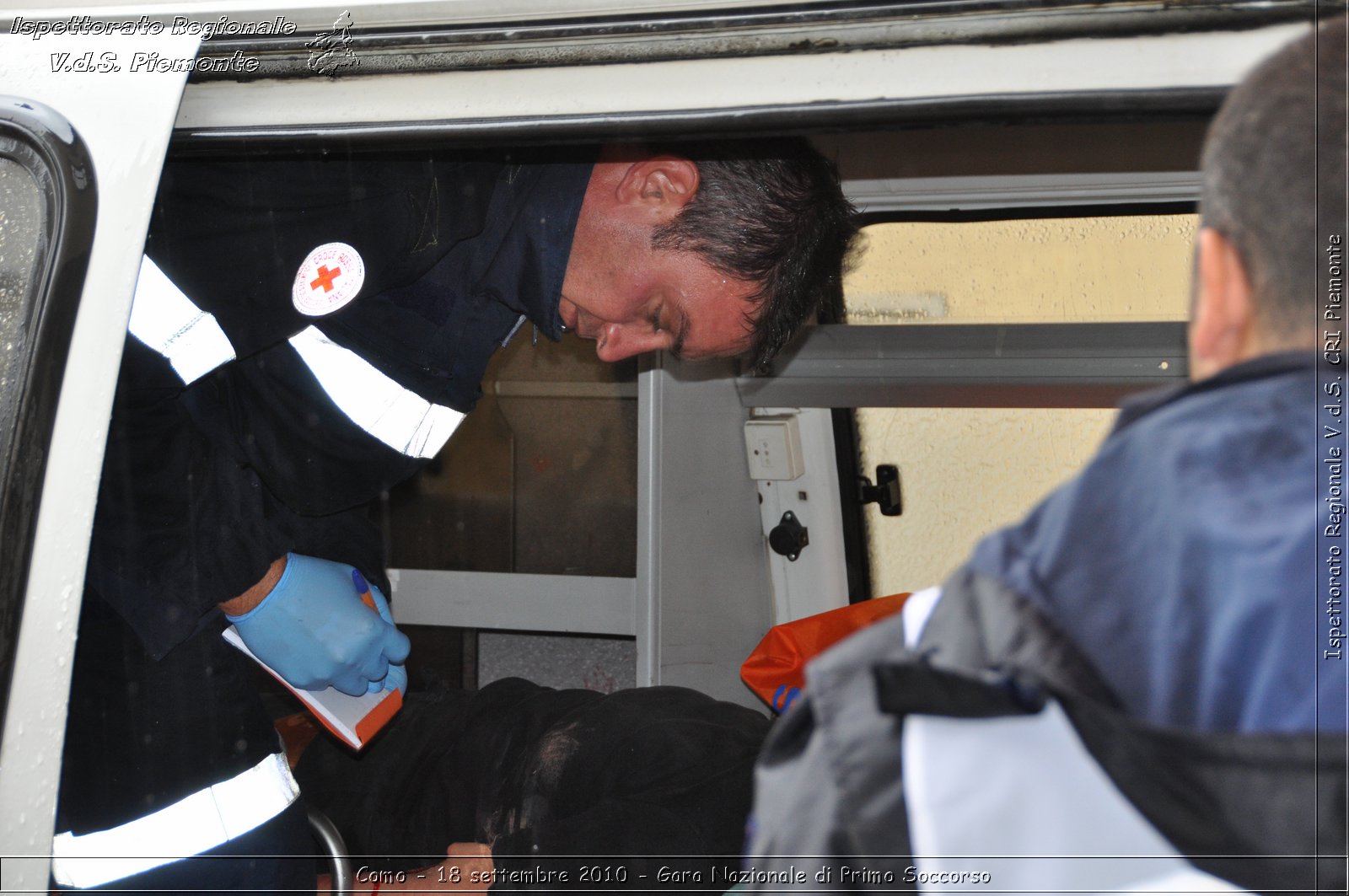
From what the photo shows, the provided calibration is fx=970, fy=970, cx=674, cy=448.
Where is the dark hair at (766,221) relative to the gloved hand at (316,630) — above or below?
above

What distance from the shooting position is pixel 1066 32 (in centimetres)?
79

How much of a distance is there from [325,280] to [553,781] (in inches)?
40.2

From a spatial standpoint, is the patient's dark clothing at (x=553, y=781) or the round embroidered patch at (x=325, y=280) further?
the patient's dark clothing at (x=553, y=781)

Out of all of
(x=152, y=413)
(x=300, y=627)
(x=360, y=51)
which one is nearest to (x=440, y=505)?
(x=300, y=627)

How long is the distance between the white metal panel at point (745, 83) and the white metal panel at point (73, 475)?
6 cm

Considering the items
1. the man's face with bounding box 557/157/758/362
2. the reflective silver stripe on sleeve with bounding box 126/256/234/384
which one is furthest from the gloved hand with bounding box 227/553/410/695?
the man's face with bounding box 557/157/758/362

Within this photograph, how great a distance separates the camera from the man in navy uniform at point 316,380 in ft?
4.43

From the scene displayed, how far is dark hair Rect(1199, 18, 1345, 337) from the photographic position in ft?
2.10

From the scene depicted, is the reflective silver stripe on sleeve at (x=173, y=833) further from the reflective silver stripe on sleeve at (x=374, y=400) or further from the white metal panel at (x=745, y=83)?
the white metal panel at (x=745, y=83)

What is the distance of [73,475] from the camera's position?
953 millimetres

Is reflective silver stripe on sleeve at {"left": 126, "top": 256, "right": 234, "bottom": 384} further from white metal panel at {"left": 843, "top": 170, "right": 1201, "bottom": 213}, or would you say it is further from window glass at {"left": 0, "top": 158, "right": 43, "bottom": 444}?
white metal panel at {"left": 843, "top": 170, "right": 1201, "bottom": 213}

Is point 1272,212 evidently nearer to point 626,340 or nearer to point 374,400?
point 626,340

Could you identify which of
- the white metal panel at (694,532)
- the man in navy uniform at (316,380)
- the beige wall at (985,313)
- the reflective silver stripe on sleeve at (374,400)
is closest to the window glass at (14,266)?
the man in navy uniform at (316,380)

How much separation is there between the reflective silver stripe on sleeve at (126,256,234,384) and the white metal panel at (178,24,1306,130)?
0.97 feet
